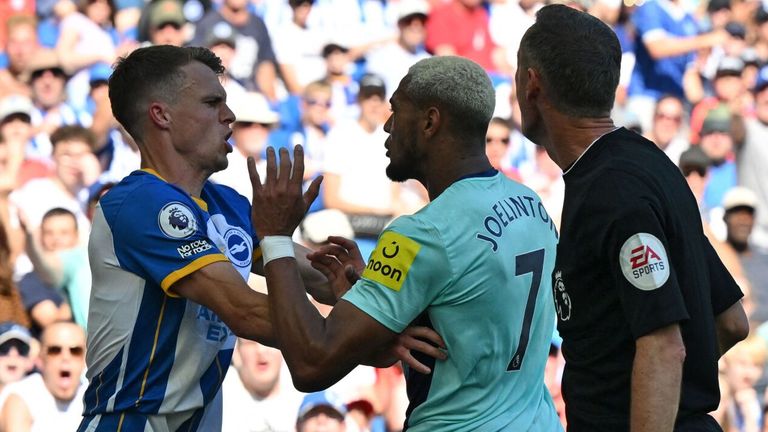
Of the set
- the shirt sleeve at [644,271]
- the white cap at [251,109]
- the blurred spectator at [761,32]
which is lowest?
the shirt sleeve at [644,271]

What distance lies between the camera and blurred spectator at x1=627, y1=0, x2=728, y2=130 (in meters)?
9.13

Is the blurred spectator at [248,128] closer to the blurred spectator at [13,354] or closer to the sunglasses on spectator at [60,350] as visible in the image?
the sunglasses on spectator at [60,350]

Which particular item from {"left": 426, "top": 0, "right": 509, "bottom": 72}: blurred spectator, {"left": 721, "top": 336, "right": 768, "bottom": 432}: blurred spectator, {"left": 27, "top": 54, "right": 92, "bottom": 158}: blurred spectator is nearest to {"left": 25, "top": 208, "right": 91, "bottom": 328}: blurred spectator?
{"left": 27, "top": 54, "right": 92, "bottom": 158}: blurred spectator

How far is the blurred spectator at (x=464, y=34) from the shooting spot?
28.7ft

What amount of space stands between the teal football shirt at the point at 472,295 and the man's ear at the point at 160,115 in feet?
3.28

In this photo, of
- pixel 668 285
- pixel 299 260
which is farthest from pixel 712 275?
→ pixel 299 260

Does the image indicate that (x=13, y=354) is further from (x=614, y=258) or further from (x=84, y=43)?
(x=614, y=258)

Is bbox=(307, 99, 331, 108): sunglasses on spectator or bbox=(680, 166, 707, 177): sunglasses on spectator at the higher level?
bbox=(307, 99, 331, 108): sunglasses on spectator

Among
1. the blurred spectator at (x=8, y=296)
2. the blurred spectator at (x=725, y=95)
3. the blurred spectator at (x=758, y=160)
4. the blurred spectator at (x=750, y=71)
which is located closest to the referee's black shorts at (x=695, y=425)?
the blurred spectator at (x=8, y=296)

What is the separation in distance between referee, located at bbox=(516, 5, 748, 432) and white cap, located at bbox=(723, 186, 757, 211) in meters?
5.85

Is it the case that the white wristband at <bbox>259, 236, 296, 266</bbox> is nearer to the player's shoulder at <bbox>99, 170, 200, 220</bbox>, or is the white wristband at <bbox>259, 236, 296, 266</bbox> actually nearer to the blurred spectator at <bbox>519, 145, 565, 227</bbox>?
the player's shoulder at <bbox>99, 170, 200, 220</bbox>

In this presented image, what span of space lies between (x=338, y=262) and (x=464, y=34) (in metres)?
5.34

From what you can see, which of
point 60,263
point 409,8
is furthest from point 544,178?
point 60,263

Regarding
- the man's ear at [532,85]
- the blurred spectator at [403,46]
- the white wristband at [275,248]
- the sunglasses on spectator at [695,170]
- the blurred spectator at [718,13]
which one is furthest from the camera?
the blurred spectator at [718,13]
